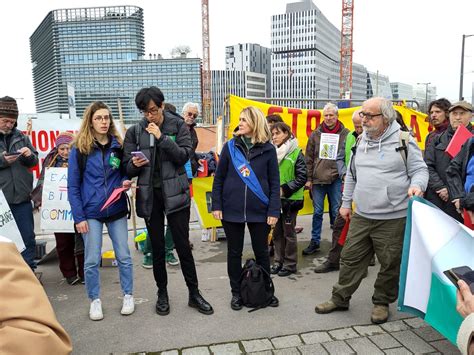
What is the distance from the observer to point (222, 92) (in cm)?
13562

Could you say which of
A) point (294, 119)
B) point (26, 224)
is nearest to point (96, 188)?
point (26, 224)

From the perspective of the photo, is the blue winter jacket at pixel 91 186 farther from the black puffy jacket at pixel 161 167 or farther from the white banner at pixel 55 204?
the white banner at pixel 55 204

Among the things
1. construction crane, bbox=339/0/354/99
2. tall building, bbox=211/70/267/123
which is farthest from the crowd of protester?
tall building, bbox=211/70/267/123

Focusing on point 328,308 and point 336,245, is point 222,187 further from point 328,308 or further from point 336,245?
point 336,245

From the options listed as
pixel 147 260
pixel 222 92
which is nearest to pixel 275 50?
pixel 222 92

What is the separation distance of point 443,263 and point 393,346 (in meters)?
0.80

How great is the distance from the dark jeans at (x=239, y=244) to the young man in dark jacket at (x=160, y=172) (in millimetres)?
380

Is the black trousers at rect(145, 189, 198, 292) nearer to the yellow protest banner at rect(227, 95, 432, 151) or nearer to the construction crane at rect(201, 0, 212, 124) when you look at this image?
the yellow protest banner at rect(227, 95, 432, 151)

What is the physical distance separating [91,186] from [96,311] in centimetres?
115

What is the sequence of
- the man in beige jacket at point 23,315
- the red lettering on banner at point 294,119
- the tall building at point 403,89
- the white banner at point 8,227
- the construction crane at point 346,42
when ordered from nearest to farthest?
the man in beige jacket at point 23,315
the white banner at point 8,227
the red lettering on banner at point 294,119
the construction crane at point 346,42
the tall building at point 403,89

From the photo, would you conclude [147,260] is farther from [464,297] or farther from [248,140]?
[464,297]

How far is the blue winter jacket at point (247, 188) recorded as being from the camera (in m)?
3.72

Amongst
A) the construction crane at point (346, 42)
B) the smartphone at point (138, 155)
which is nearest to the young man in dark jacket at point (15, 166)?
the smartphone at point (138, 155)

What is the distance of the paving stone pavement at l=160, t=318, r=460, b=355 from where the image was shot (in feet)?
9.90
